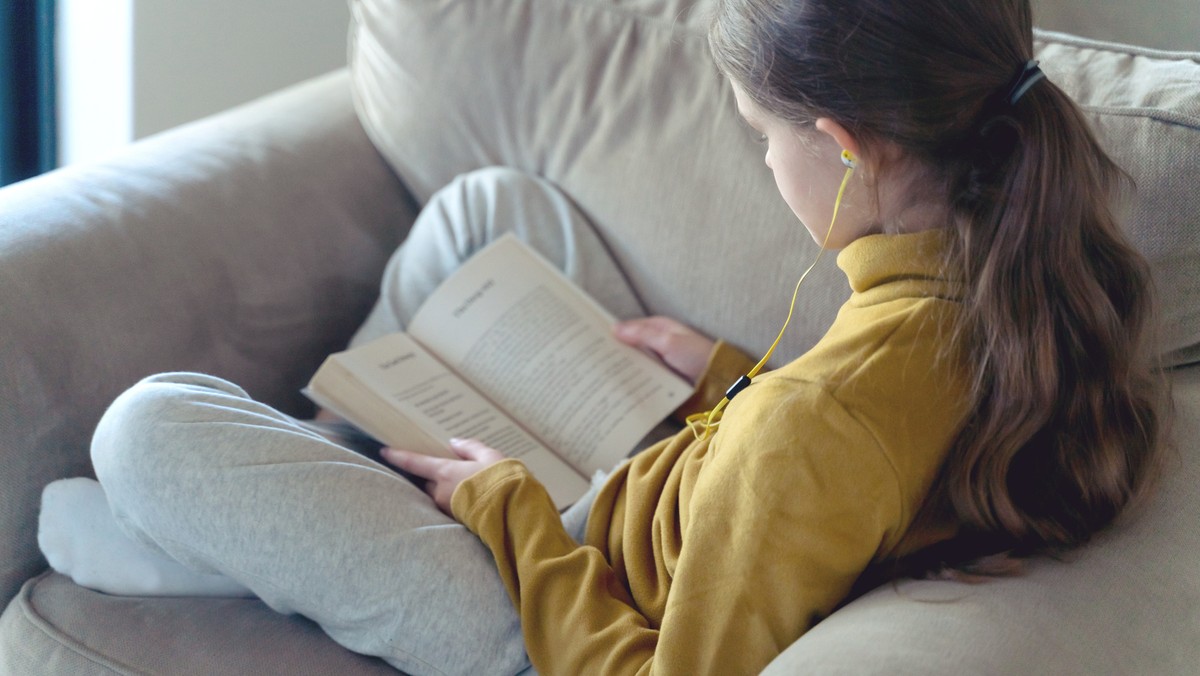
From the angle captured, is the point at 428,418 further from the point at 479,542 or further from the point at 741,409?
the point at 741,409

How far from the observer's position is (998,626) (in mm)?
607

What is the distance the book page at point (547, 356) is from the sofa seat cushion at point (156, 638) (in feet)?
1.16

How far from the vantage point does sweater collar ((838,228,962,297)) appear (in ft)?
2.27

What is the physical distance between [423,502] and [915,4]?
0.55 meters

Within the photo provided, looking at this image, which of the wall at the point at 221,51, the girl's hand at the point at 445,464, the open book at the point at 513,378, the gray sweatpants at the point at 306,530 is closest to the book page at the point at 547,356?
the open book at the point at 513,378

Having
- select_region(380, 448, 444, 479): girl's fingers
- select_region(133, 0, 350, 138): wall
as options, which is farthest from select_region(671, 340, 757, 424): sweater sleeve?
select_region(133, 0, 350, 138): wall

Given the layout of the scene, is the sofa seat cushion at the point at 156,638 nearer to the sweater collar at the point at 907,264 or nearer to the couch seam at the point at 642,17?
the sweater collar at the point at 907,264

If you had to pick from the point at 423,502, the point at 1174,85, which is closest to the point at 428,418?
the point at 423,502

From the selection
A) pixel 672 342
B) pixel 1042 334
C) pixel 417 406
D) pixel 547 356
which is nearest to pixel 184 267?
pixel 417 406

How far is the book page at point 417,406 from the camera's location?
1.03 meters

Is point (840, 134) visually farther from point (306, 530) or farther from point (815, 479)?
point (306, 530)

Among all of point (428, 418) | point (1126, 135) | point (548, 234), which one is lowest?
point (428, 418)

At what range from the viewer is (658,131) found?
45.4 inches

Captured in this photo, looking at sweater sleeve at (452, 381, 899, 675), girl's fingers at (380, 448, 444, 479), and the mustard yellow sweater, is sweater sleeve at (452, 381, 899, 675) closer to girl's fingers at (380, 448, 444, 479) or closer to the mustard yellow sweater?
the mustard yellow sweater
